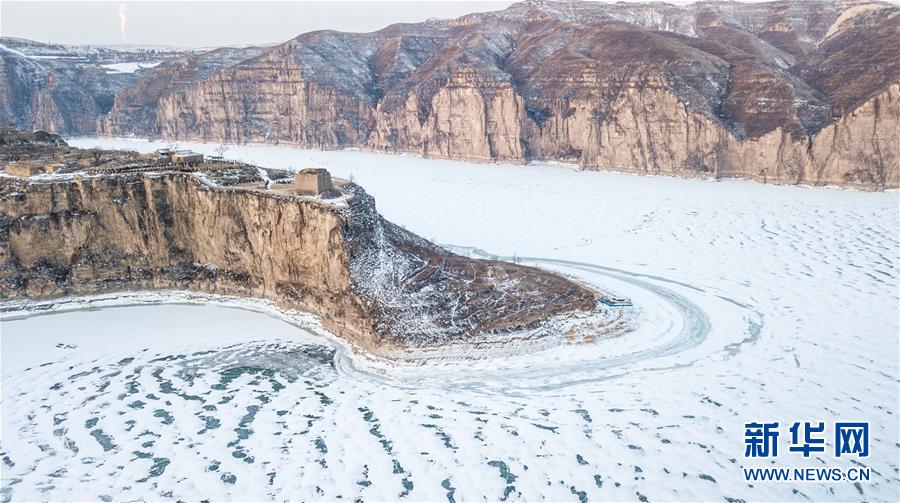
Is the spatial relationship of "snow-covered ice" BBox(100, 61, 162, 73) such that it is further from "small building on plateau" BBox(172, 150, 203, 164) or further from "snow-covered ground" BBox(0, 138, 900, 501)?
"snow-covered ground" BBox(0, 138, 900, 501)

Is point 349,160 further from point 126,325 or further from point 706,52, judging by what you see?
point 126,325

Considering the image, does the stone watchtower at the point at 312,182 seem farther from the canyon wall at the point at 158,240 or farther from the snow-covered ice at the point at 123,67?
the snow-covered ice at the point at 123,67

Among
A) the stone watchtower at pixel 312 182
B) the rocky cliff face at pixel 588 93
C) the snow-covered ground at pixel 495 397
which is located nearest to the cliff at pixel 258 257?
the stone watchtower at pixel 312 182

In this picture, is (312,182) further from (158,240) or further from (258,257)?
(158,240)

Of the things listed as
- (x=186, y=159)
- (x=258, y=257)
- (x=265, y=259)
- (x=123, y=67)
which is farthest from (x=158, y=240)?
(x=123, y=67)

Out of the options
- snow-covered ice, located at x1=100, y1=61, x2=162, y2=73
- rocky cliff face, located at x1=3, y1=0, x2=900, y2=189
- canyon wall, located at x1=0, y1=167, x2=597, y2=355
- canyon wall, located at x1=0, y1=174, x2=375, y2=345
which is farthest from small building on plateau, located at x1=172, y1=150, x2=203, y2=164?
snow-covered ice, located at x1=100, y1=61, x2=162, y2=73
